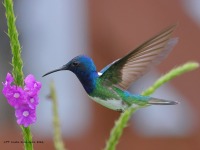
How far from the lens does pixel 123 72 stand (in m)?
1.62

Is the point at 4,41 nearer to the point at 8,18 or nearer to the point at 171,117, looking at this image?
the point at 171,117

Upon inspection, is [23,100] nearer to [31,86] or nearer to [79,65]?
[31,86]

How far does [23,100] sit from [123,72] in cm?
49

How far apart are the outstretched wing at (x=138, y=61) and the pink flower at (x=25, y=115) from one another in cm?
35

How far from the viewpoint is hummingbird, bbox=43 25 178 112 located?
132 cm

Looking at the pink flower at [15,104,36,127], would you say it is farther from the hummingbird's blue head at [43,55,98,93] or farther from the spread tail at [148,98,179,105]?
the spread tail at [148,98,179,105]

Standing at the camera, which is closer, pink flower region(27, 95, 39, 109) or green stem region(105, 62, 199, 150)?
pink flower region(27, 95, 39, 109)

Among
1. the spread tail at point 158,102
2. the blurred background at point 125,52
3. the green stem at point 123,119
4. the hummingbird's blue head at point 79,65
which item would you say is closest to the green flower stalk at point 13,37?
the hummingbird's blue head at point 79,65

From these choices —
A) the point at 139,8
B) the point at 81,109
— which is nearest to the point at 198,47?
the point at 139,8

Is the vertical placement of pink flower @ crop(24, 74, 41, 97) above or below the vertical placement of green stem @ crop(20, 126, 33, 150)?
above

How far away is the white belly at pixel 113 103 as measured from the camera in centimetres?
131

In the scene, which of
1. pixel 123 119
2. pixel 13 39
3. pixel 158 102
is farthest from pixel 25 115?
pixel 158 102

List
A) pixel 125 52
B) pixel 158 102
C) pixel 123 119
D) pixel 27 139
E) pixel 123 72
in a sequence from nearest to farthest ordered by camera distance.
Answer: pixel 27 139 < pixel 123 119 < pixel 158 102 < pixel 123 72 < pixel 125 52

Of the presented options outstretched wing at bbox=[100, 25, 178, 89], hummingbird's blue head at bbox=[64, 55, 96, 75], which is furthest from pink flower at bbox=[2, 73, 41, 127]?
outstretched wing at bbox=[100, 25, 178, 89]
